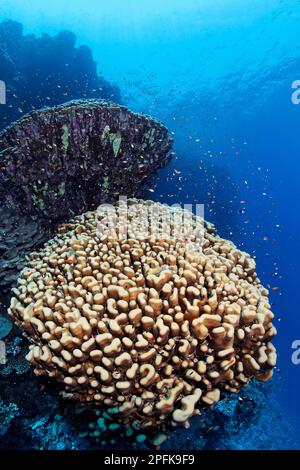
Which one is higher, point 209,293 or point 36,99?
point 36,99

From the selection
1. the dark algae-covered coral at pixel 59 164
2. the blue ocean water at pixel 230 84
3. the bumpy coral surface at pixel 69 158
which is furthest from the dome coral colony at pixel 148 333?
the blue ocean water at pixel 230 84

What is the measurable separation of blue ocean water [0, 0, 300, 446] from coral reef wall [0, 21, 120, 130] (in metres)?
9.71

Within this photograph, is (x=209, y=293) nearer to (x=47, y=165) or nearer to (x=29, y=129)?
(x=47, y=165)

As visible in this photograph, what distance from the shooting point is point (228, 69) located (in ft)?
118

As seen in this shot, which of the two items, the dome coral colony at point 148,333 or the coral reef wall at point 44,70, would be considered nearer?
the dome coral colony at point 148,333

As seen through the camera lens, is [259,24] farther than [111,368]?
Yes

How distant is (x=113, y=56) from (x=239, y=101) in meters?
21.5

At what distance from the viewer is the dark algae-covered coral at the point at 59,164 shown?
5.48 metres

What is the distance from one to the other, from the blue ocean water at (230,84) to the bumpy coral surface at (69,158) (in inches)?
746

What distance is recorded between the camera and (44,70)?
19703 mm

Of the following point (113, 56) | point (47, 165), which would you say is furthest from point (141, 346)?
point (113, 56)

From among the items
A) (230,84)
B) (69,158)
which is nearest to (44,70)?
(69,158)

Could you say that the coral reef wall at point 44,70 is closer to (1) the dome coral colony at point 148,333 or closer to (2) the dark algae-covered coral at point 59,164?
(2) the dark algae-covered coral at point 59,164

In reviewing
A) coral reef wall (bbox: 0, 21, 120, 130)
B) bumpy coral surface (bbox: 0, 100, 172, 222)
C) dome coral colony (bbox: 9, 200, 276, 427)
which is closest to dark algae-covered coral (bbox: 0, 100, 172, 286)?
bumpy coral surface (bbox: 0, 100, 172, 222)
